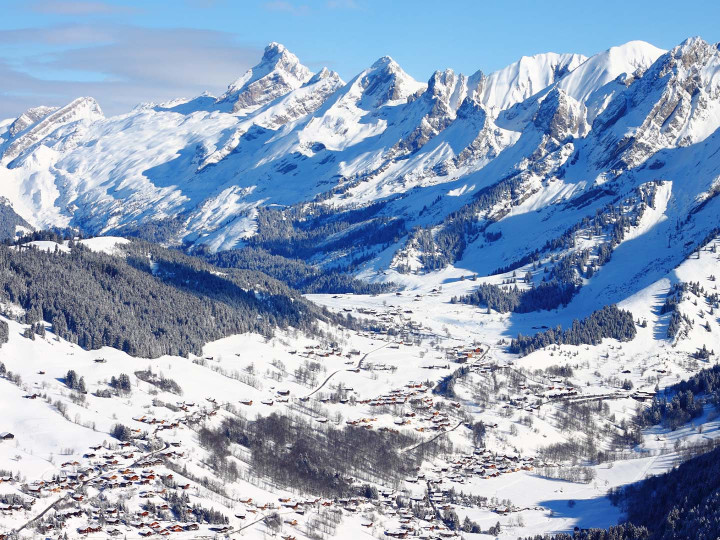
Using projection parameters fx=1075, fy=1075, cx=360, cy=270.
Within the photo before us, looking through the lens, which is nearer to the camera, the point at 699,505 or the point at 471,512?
the point at 699,505

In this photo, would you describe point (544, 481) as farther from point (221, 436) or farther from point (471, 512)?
point (221, 436)

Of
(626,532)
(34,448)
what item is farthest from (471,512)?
(34,448)

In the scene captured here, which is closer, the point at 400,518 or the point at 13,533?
the point at 13,533

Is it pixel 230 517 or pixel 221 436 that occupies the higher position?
pixel 221 436

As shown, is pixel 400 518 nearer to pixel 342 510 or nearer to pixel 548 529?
pixel 342 510

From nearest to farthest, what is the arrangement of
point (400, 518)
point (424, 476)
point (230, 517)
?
point (230, 517), point (400, 518), point (424, 476)

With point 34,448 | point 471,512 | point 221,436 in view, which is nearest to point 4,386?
point 34,448

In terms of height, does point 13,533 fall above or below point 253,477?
below

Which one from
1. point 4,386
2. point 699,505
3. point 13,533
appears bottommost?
point 13,533

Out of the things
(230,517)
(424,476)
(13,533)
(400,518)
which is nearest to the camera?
(13,533)
